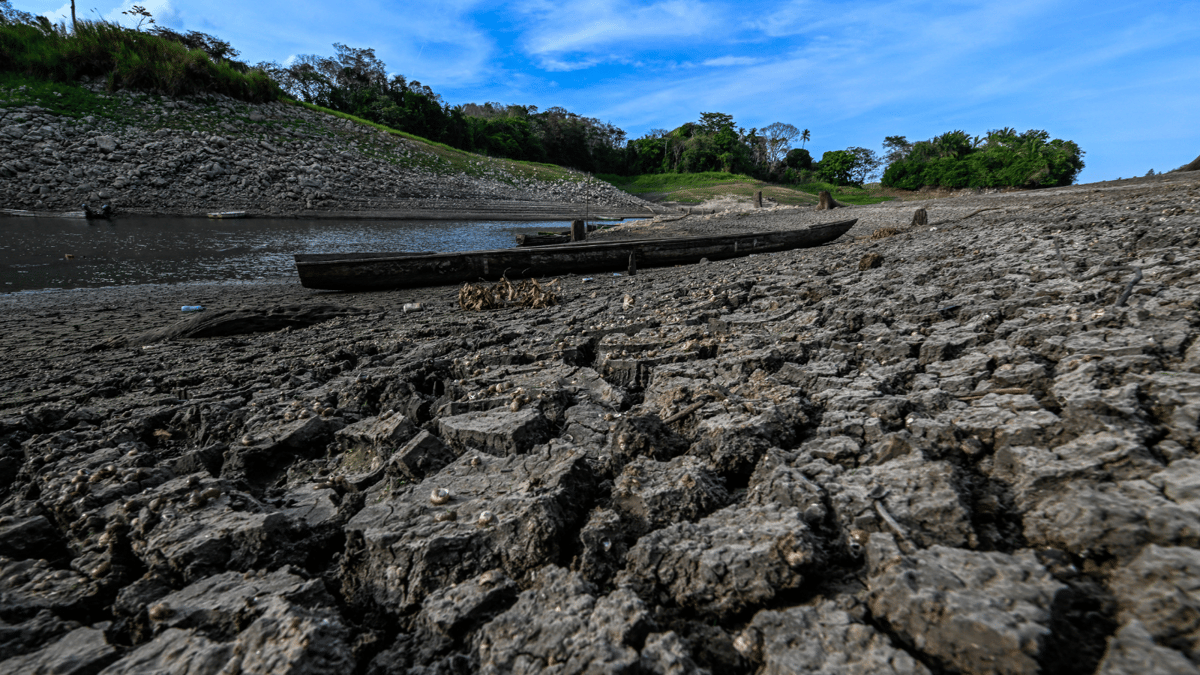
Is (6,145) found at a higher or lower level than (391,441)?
higher

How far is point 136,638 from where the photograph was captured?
1481 mm

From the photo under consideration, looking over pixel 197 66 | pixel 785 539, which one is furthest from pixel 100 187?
pixel 785 539

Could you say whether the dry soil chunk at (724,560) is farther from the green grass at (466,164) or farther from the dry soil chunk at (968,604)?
the green grass at (466,164)

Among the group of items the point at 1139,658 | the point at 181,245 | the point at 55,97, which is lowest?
the point at 1139,658

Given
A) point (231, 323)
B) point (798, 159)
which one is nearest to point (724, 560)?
point (231, 323)

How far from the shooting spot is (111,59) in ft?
101

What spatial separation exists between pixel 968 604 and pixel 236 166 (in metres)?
35.4

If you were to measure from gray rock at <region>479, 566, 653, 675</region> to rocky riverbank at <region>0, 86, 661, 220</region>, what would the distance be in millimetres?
28724

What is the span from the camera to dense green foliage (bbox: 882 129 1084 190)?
1417 inches

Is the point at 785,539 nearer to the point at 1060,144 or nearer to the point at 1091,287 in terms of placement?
the point at 1091,287

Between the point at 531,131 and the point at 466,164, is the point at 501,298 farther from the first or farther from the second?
the point at 531,131

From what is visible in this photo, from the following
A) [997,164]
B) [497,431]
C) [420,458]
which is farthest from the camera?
[997,164]

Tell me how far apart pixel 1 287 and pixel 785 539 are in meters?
14.3

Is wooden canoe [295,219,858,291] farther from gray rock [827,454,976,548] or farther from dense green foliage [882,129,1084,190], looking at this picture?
dense green foliage [882,129,1084,190]
